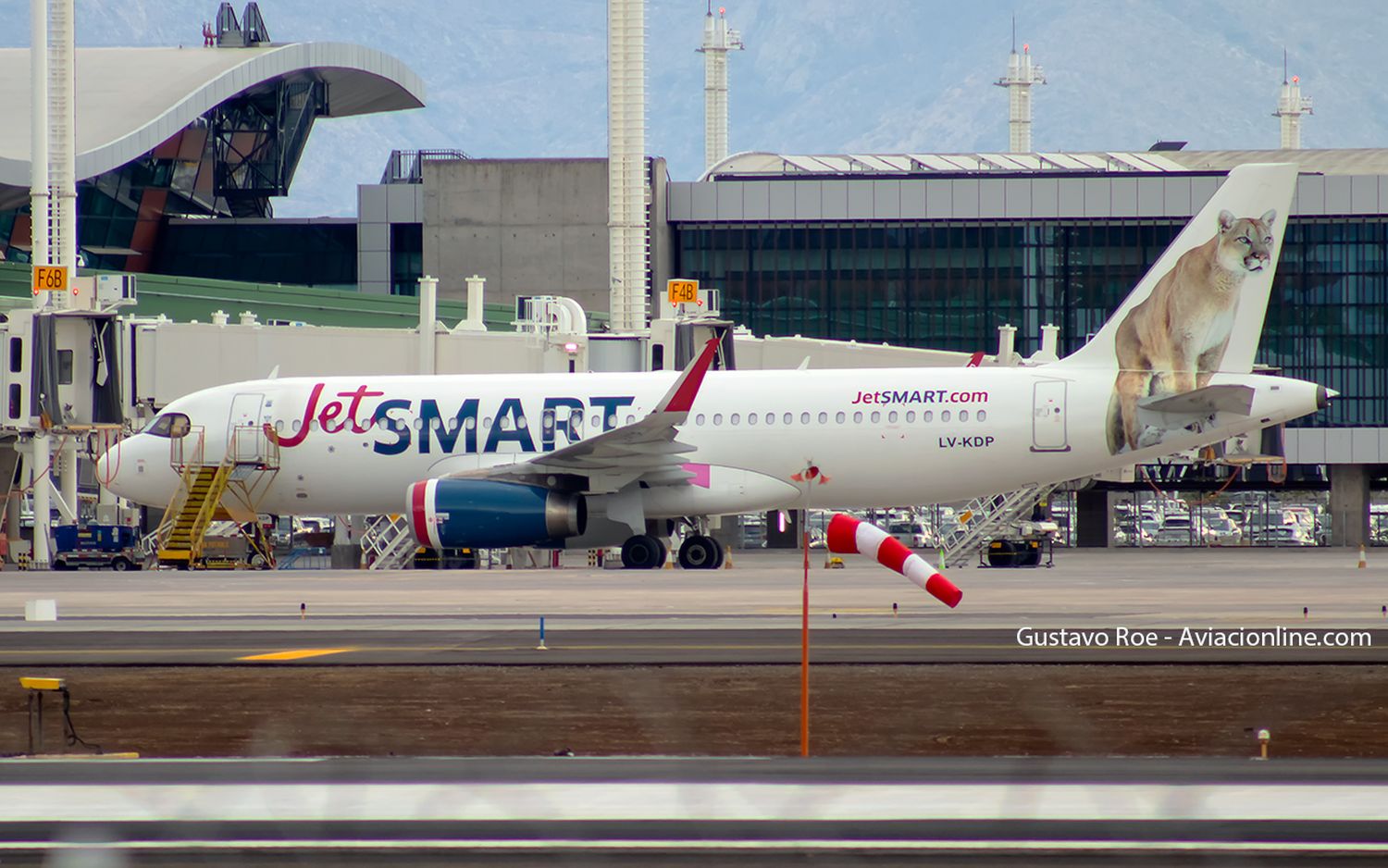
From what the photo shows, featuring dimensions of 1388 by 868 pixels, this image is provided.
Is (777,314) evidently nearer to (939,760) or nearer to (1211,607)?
(1211,607)

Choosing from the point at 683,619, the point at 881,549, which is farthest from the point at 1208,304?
the point at 881,549

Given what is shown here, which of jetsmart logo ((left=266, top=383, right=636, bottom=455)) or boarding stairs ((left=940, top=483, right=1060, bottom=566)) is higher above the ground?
jetsmart logo ((left=266, top=383, right=636, bottom=455))

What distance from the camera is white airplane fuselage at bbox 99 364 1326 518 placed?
28094 mm

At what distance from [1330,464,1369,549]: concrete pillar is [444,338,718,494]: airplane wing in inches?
2003

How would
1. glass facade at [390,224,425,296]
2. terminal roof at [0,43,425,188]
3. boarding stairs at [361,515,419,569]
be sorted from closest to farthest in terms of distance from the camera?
boarding stairs at [361,515,419,569] → terminal roof at [0,43,425,188] → glass facade at [390,224,425,296]

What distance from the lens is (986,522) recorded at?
39.4 m

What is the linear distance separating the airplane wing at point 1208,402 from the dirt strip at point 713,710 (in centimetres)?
1246

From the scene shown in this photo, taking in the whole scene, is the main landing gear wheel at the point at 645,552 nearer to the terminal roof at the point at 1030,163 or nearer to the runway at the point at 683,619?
the runway at the point at 683,619

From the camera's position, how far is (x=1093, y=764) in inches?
336

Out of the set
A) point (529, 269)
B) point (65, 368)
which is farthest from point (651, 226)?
point (65, 368)

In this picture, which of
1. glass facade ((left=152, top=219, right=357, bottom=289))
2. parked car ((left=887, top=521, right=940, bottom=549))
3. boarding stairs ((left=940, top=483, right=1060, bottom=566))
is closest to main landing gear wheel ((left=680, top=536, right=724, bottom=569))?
boarding stairs ((left=940, top=483, right=1060, bottom=566))

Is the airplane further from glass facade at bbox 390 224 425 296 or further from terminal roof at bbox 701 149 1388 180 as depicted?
glass facade at bbox 390 224 425 296

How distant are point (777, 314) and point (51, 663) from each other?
212 ft

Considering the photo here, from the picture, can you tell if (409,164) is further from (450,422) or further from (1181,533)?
(450,422)
